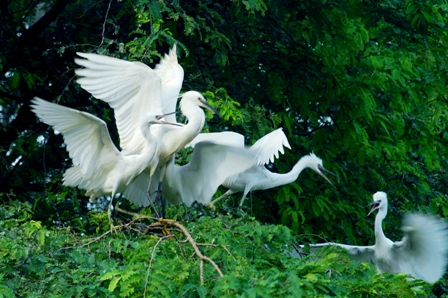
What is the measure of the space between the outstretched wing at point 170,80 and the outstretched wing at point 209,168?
471mm

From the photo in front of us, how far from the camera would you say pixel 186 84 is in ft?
27.8

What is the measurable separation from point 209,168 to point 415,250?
66.6 inches

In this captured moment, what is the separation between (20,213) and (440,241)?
9.77 ft

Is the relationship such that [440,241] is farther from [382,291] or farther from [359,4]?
[359,4]

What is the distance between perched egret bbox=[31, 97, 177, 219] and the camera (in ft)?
21.1

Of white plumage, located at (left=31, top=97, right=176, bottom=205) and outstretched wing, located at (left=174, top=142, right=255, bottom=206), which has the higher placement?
white plumage, located at (left=31, top=97, right=176, bottom=205)

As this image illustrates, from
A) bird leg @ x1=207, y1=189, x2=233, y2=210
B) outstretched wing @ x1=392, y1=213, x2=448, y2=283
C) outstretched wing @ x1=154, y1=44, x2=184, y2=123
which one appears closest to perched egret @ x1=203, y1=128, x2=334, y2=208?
bird leg @ x1=207, y1=189, x2=233, y2=210

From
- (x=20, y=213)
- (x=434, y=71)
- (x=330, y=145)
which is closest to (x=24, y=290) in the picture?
(x=20, y=213)

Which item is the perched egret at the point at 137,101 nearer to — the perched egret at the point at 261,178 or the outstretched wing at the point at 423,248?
the perched egret at the point at 261,178

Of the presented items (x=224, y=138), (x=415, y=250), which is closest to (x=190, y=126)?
(x=224, y=138)

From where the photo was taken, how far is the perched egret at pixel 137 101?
283 inches

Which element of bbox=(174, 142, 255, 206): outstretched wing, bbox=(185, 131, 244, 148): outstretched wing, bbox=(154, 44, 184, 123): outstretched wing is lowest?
bbox=(174, 142, 255, 206): outstretched wing

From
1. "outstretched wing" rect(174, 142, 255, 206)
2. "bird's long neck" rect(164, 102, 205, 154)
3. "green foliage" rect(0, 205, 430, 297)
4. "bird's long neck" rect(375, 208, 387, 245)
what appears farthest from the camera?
"bird's long neck" rect(375, 208, 387, 245)

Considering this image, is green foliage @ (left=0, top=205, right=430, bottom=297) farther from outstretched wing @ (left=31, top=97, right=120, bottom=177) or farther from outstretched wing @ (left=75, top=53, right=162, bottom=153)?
outstretched wing @ (left=75, top=53, right=162, bottom=153)
